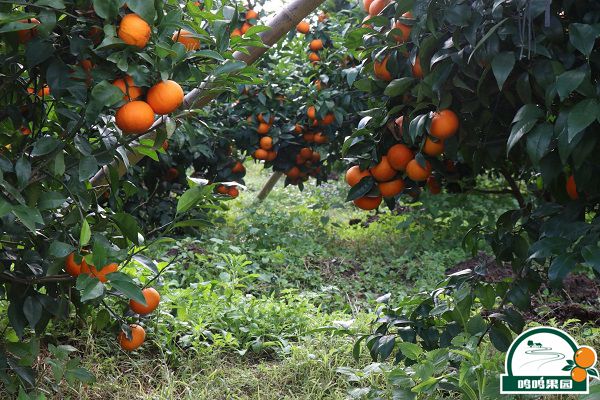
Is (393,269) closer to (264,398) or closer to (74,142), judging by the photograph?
(264,398)

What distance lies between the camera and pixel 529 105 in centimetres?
129

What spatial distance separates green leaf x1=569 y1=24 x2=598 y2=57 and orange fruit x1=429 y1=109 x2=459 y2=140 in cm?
33

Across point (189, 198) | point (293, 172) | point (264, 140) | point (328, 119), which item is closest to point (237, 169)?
point (293, 172)

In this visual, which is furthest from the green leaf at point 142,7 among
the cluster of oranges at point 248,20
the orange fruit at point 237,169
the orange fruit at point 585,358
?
the orange fruit at point 237,169

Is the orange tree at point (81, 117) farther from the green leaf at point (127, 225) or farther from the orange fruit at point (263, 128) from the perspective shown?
the orange fruit at point (263, 128)

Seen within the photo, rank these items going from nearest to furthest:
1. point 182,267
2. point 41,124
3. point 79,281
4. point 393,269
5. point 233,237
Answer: point 79,281, point 41,124, point 182,267, point 393,269, point 233,237

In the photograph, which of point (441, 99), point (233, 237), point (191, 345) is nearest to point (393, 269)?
point (233, 237)

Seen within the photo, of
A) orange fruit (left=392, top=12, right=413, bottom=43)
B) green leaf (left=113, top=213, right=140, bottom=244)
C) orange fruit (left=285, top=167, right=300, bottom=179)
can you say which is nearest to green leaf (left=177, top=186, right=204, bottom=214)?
green leaf (left=113, top=213, right=140, bottom=244)

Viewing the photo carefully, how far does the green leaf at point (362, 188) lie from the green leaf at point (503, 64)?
513 millimetres

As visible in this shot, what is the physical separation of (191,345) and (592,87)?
5.84 ft

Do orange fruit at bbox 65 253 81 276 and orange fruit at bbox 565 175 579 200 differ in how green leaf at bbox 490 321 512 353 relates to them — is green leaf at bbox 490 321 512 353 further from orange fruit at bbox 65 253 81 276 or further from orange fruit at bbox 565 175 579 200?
orange fruit at bbox 65 253 81 276

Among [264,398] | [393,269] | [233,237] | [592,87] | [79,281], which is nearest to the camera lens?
[592,87]

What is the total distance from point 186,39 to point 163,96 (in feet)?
0.64

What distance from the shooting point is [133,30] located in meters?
1.22
